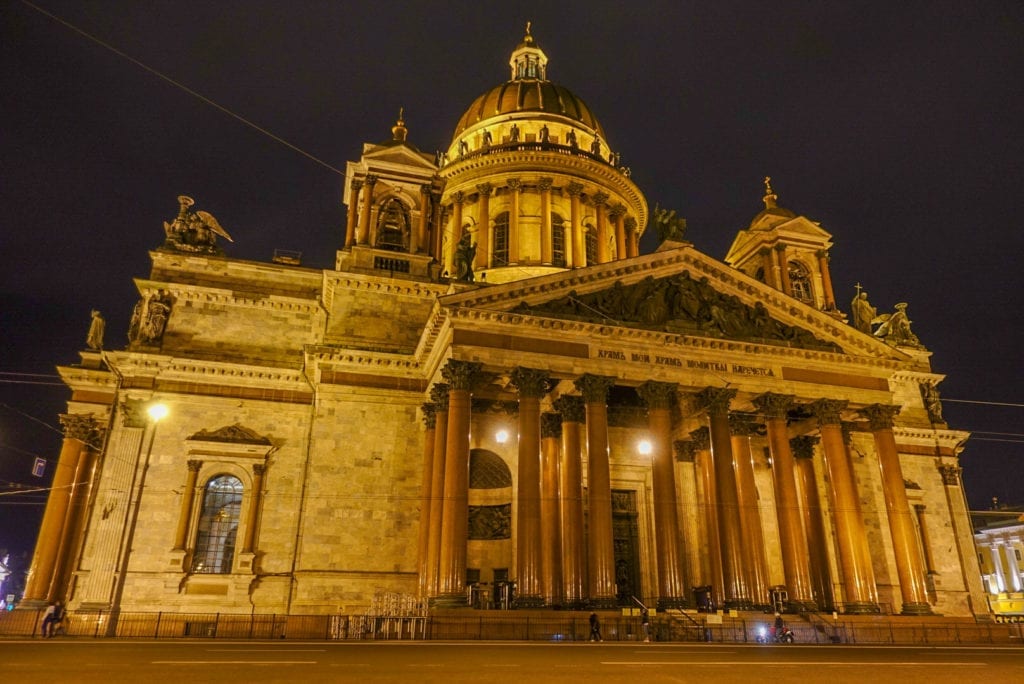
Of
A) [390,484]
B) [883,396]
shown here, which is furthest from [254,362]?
[883,396]

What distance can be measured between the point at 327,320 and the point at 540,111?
71.8 feet

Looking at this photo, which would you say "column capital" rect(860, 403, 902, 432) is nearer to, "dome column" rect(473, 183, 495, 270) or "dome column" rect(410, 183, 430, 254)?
"dome column" rect(410, 183, 430, 254)

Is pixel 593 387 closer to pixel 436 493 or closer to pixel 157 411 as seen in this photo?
pixel 436 493

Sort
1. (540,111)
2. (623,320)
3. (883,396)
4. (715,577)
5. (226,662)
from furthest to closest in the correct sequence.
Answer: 1. (540,111)
2. (883,396)
3. (623,320)
4. (715,577)
5. (226,662)

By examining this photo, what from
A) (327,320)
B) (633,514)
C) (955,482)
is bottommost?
(633,514)

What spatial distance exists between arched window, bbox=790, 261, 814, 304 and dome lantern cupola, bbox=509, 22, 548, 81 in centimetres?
2222

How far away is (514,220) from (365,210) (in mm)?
10532

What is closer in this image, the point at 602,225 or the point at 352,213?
the point at 352,213

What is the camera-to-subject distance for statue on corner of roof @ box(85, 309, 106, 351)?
99.2 feet

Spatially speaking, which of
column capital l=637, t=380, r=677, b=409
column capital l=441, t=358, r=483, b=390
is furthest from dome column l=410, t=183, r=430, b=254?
column capital l=637, t=380, r=677, b=409

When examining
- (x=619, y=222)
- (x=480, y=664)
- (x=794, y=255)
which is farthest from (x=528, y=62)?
(x=480, y=664)

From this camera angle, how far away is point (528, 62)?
48219 millimetres

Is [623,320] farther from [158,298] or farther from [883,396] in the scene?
Answer: [158,298]

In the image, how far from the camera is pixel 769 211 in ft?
124
